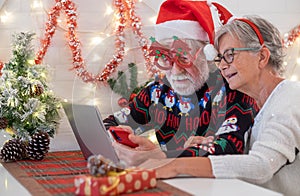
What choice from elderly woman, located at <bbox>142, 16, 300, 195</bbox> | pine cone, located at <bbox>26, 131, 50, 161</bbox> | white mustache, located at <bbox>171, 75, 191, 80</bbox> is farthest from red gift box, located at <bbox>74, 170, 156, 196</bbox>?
pine cone, located at <bbox>26, 131, 50, 161</bbox>

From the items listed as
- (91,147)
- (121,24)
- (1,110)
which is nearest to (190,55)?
(91,147)

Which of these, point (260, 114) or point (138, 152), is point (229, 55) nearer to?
point (260, 114)

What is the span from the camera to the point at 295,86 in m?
1.88

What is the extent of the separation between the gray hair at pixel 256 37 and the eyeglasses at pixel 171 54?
0.15m

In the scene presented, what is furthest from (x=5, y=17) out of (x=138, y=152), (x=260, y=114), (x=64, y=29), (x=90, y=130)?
(x=260, y=114)

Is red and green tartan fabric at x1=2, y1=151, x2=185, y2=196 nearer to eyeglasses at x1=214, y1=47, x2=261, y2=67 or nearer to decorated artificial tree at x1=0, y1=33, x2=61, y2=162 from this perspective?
decorated artificial tree at x1=0, y1=33, x2=61, y2=162

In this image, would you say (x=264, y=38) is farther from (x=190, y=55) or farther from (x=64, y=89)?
(x=64, y=89)

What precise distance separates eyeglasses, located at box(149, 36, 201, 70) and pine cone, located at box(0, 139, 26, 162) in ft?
2.27

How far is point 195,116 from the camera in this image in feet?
6.82

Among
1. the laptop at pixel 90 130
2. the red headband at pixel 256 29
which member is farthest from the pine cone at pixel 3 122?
the red headband at pixel 256 29

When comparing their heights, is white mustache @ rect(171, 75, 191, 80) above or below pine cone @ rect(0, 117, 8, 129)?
above

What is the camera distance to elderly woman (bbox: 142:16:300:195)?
5.37ft

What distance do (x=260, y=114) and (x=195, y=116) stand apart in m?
0.28

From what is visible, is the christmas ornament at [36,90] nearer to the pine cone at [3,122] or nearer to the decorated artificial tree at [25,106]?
the decorated artificial tree at [25,106]
